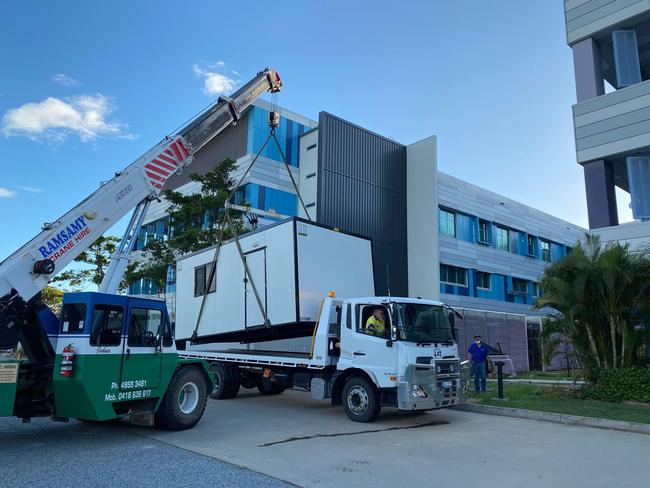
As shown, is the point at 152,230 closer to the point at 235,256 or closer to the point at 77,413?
the point at 235,256

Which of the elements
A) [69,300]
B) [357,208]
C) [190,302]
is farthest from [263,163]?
[69,300]

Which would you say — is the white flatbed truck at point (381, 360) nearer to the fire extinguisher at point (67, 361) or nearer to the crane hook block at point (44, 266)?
the fire extinguisher at point (67, 361)

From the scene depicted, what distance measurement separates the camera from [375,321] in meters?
10.6

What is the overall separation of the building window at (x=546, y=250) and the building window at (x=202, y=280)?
33.8 metres

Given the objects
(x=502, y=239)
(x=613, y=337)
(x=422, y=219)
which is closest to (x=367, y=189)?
(x=422, y=219)

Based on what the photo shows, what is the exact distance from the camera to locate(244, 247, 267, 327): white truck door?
1219 centimetres

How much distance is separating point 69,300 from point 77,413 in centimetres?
169

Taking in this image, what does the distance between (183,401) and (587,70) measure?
52.3 feet

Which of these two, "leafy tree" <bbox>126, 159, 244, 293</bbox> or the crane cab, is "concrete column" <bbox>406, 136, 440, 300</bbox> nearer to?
"leafy tree" <bbox>126, 159, 244, 293</bbox>

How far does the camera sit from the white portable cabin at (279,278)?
11.5 m

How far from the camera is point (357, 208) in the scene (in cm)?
2861

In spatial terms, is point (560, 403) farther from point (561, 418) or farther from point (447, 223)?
point (447, 223)

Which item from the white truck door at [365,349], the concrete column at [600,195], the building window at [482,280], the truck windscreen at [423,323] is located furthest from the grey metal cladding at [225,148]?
the truck windscreen at [423,323]

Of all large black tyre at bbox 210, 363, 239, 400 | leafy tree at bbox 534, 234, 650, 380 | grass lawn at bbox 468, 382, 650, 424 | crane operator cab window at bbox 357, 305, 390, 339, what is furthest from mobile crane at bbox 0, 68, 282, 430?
leafy tree at bbox 534, 234, 650, 380
